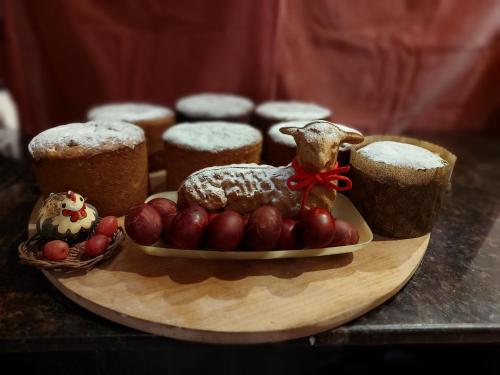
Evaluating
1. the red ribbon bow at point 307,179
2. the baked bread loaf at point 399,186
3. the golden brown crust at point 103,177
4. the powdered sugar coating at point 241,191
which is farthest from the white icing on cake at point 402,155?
the golden brown crust at point 103,177

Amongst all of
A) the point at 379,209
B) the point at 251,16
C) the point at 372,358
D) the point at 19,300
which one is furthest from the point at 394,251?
the point at 251,16

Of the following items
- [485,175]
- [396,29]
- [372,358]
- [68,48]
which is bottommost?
[372,358]

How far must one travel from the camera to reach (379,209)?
41.3 inches

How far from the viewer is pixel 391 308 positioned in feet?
2.84

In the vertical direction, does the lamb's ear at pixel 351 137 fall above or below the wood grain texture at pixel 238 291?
above

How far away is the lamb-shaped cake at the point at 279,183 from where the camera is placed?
3.16 ft

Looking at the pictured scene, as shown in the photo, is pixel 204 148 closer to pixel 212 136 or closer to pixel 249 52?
pixel 212 136

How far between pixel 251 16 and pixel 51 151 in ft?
3.02

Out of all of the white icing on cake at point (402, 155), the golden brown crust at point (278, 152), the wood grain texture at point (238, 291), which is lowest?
the wood grain texture at point (238, 291)

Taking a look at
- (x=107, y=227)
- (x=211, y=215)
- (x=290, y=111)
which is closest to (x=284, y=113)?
(x=290, y=111)

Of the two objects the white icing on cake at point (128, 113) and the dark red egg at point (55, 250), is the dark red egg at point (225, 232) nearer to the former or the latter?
the dark red egg at point (55, 250)

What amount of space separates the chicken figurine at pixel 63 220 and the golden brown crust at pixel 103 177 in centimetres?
12

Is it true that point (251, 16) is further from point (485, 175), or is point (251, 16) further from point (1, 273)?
point (1, 273)

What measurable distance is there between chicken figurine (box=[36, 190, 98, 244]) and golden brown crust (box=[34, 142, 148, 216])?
0.38 ft
